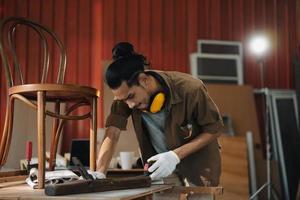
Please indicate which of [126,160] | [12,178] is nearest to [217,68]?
[126,160]

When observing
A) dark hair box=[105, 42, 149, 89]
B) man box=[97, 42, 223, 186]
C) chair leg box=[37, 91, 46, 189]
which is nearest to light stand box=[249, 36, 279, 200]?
man box=[97, 42, 223, 186]

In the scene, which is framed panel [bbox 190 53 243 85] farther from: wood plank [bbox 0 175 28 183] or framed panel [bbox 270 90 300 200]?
wood plank [bbox 0 175 28 183]

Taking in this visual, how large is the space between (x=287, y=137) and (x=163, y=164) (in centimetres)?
274

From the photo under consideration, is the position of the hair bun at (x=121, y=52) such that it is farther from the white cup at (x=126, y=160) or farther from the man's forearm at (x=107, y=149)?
the white cup at (x=126, y=160)

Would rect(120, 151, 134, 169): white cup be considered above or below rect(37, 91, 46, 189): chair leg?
below

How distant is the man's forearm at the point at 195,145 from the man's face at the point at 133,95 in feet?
0.78

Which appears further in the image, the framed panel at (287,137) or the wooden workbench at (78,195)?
the framed panel at (287,137)

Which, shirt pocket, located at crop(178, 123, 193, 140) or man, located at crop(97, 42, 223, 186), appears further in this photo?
shirt pocket, located at crop(178, 123, 193, 140)

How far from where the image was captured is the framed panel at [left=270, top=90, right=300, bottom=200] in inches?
161

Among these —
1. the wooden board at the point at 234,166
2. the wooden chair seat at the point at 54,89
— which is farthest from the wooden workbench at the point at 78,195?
the wooden board at the point at 234,166

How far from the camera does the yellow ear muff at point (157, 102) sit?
183cm

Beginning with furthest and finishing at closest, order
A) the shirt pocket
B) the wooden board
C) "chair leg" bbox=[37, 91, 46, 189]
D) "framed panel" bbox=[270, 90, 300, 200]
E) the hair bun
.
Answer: "framed panel" bbox=[270, 90, 300, 200] → the wooden board → the shirt pocket → the hair bun → "chair leg" bbox=[37, 91, 46, 189]

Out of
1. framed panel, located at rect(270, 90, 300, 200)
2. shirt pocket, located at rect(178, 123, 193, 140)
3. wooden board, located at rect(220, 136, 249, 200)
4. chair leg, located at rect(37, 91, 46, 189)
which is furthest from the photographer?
framed panel, located at rect(270, 90, 300, 200)

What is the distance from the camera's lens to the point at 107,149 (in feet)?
6.39
